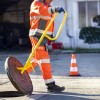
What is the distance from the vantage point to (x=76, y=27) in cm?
2062

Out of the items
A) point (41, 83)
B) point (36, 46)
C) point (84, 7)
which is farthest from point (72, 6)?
point (36, 46)

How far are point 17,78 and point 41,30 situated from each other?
1.12m

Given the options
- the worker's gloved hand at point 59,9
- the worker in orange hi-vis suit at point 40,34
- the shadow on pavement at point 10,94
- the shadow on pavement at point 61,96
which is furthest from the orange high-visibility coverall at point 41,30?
the shadow on pavement at point 10,94

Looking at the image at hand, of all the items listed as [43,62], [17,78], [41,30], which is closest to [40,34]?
[41,30]

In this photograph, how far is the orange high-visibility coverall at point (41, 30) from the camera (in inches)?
329

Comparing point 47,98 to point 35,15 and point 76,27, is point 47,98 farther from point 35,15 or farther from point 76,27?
point 76,27

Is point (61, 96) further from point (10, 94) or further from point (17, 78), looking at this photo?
point (10, 94)

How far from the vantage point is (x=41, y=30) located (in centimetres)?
853

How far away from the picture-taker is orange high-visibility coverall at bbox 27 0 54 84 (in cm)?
834

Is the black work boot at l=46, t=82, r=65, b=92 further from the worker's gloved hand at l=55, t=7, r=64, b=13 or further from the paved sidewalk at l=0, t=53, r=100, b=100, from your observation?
the worker's gloved hand at l=55, t=7, r=64, b=13

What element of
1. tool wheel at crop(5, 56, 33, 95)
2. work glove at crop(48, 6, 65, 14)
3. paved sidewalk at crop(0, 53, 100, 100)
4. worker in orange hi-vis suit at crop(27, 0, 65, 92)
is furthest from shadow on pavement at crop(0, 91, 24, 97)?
work glove at crop(48, 6, 65, 14)

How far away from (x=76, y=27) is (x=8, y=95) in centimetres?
1270

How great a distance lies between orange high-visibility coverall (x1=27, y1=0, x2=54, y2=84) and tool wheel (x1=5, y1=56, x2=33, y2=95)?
32cm

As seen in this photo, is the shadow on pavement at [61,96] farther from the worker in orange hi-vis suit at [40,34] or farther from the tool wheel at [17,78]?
the worker in orange hi-vis suit at [40,34]
